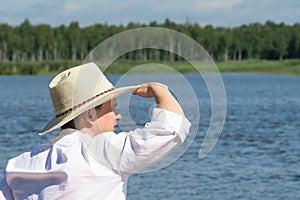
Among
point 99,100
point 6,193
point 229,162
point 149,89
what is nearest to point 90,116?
point 99,100

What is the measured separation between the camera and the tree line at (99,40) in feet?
380

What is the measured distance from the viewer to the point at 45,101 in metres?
41.5

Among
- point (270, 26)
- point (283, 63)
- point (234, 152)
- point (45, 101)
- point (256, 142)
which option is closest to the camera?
point (234, 152)

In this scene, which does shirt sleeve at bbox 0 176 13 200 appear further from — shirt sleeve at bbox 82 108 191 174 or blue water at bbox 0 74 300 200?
blue water at bbox 0 74 300 200

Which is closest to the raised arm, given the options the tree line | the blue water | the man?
the man

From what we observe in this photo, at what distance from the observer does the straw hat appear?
8.64 feet

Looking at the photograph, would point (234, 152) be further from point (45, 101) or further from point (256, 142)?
point (45, 101)

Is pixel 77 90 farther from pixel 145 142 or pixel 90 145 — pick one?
pixel 145 142

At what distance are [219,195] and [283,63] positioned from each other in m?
89.3

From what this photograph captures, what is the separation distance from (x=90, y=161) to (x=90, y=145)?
0.19ft

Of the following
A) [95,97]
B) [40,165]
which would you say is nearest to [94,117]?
[95,97]

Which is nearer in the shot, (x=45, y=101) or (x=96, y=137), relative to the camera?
(x=96, y=137)

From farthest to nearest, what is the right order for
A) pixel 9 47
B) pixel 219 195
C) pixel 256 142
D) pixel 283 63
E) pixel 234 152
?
pixel 9 47 → pixel 283 63 → pixel 256 142 → pixel 234 152 → pixel 219 195

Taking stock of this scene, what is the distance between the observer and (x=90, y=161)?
2.62 meters
